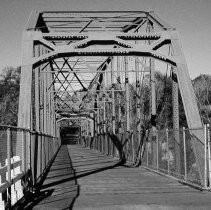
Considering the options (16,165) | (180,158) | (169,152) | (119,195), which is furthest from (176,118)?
(16,165)

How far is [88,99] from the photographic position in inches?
2051

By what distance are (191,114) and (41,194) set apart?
4867 mm

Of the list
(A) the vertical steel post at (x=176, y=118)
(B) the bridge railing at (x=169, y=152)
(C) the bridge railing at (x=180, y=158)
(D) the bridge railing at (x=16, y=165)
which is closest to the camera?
(D) the bridge railing at (x=16, y=165)

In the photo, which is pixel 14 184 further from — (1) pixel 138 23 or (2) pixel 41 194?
(1) pixel 138 23

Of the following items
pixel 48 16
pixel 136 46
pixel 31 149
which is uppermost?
pixel 48 16

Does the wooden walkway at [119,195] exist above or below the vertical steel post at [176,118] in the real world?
below

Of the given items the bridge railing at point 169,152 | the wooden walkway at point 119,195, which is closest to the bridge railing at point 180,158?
the bridge railing at point 169,152

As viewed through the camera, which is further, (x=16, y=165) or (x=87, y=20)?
(x=87, y=20)

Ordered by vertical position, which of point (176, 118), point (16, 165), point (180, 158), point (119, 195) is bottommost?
point (119, 195)

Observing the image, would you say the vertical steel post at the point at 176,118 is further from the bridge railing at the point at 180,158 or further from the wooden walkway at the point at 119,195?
the wooden walkway at the point at 119,195

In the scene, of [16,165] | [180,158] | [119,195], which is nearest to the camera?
[16,165]

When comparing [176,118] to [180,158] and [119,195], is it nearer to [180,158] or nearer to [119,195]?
[180,158]

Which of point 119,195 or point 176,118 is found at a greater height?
point 176,118

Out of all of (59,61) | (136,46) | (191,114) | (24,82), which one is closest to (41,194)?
(24,82)
